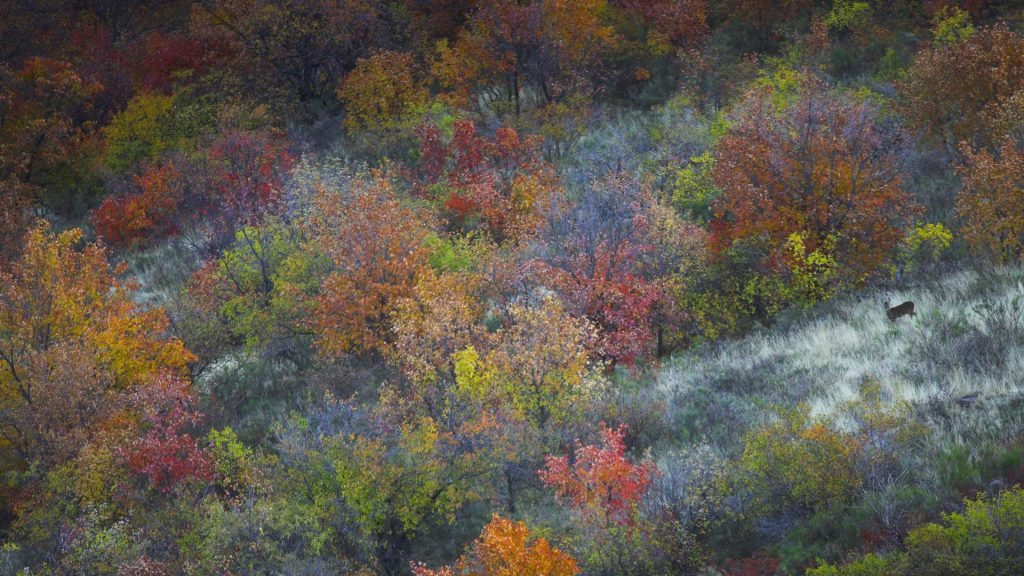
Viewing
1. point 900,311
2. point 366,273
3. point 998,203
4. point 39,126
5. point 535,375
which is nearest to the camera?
point 535,375

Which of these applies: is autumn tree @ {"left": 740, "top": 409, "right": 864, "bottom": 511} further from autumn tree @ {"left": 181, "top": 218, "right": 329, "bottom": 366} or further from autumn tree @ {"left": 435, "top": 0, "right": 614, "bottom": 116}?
autumn tree @ {"left": 435, "top": 0, "right": 614, "bottom": 116}

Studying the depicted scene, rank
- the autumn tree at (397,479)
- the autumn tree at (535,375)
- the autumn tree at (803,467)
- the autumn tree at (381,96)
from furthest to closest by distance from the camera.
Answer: the autumn tree at (381,96) → the autumn tree at (535,375) → the autumn tree at (397,479) → the autumn tree at (803,467)

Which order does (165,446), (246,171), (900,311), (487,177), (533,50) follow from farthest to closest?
(533,50)
(246,171)
(487,177)
(900,311)
(165,446)

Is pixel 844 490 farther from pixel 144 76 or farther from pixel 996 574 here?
pixel 144 76

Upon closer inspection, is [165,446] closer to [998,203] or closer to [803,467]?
[803,467]

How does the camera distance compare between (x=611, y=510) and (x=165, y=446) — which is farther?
(x=165, y=446)

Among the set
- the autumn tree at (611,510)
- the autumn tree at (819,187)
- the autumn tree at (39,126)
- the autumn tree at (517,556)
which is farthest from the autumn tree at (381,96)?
the autumn tree at (517,556)

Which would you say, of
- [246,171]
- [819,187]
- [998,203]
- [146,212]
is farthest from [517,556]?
[146,212]

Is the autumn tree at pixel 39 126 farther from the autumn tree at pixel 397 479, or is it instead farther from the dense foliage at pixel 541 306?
the autumn tree at pixel 397 479
